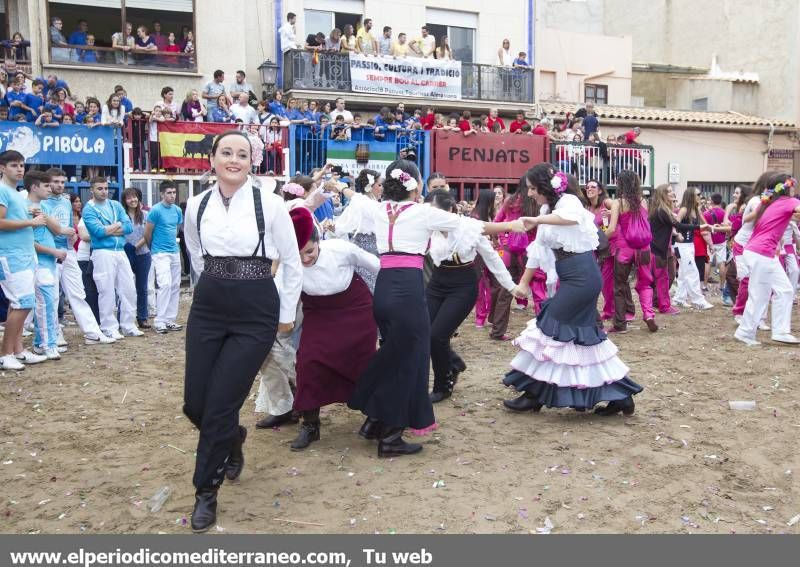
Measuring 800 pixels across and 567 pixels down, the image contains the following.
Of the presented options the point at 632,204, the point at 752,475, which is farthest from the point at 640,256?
the point at 752,475

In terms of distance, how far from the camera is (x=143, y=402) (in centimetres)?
661

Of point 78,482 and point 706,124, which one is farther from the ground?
point 706,124

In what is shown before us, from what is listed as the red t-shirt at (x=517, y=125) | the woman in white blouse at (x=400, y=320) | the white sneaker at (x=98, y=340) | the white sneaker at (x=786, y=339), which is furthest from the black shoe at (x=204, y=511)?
the red t-shirt at (x=517, y=125)

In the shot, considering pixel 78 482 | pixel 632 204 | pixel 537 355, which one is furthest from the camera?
pixel 632 204

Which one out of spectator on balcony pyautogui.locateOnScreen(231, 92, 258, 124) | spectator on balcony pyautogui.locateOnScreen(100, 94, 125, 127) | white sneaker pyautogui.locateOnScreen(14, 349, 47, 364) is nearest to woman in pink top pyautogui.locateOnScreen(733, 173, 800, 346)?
white sneaker pyautogui.locateOnScreen(14, 349, 47, 364)

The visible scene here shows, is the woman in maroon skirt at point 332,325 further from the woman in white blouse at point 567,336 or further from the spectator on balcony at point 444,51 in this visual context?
the spectator on balcony at point 444,51

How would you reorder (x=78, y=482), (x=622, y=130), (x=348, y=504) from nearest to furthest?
(x=348, y=504) → (x=78, y=482) → (x=622, y=130)

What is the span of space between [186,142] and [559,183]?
10.1m

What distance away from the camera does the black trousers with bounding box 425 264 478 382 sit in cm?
645

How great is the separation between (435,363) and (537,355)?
3.14ft

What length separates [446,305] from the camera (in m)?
6.54

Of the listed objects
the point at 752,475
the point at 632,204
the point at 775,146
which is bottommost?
the point at 752,475

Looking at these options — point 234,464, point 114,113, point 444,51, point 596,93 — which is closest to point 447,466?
point 234,464

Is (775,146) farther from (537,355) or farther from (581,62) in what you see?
(537,355)
